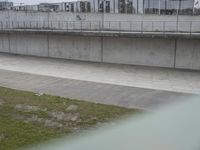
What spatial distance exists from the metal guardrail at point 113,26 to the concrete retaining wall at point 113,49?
1121 millimetres

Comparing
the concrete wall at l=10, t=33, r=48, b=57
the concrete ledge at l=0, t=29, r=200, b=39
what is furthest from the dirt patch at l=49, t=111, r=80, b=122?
the concrete wall at l=10, t=33, r=48, b=57

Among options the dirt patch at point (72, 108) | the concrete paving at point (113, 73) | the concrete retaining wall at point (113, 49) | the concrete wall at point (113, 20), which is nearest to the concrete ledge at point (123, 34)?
the concrete retaining wall at point (113, 49)

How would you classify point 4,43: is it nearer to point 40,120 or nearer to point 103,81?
point 103,81

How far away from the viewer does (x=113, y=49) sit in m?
24.2

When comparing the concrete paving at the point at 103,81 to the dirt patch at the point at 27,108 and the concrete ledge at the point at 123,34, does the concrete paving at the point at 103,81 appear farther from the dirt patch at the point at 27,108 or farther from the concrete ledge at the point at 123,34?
the concrete ledge at the point at 123,34

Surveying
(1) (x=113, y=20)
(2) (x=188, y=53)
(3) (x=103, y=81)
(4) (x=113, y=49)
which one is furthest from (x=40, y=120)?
(1) (x=113, y=20)

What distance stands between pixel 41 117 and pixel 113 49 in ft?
44.0

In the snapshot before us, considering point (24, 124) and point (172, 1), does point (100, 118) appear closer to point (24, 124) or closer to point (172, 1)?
point (24, 124)

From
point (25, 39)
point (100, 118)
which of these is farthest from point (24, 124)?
point (25, 39)

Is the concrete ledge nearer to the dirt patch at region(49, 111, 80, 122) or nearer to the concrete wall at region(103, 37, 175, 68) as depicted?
the concrete wall at region(103, 37, 175, 68)

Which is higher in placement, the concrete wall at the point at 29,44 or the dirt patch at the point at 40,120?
the concrete wall at the point at 29,44

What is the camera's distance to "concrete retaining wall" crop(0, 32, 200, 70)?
21984 millimetres

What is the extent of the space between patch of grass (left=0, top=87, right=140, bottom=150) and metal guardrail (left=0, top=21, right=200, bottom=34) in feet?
38.9

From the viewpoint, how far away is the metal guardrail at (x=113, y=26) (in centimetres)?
2278
